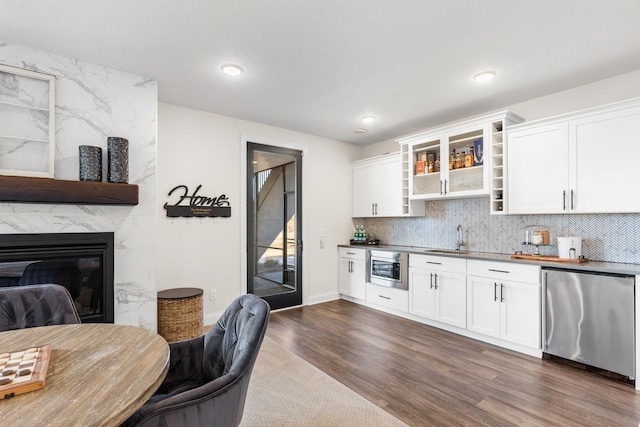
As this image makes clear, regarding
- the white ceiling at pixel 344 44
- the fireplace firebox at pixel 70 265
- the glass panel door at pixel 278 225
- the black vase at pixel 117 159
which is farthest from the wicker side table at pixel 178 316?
the white ceiling at pixel 344 44

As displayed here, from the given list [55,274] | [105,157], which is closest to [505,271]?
[105,157]

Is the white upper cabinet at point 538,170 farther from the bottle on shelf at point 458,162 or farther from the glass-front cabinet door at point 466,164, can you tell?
the bottle on shelf at point 458,162

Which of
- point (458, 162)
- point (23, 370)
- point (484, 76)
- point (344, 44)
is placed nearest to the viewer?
point (23, 370)

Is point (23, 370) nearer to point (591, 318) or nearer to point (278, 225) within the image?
point (591, 318)

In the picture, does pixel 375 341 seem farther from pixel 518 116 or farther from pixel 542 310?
pixel 518 116

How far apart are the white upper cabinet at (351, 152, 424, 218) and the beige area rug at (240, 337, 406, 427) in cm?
266

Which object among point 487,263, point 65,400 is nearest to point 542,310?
point 487,263

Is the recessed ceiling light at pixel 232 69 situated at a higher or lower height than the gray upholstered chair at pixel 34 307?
higher

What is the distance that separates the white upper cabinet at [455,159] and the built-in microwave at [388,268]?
34.1 inches

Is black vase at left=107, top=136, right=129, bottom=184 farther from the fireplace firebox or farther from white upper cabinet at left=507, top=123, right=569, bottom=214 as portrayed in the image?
white upper cabinet at left=507, top=123, right=569, bottom=214

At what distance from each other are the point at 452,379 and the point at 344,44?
2775mm

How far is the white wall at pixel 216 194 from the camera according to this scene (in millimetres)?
3646

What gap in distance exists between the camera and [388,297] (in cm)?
439

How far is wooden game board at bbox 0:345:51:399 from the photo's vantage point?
98cm
